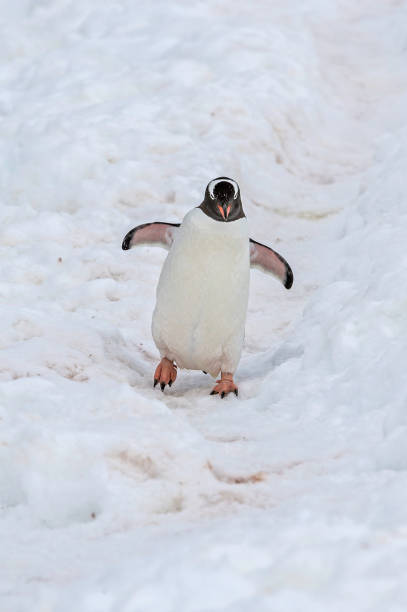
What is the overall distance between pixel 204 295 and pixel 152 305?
46.1 inches

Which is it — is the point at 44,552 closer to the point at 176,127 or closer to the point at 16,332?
the point at 16,332

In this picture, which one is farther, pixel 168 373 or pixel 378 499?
pixel 168 373

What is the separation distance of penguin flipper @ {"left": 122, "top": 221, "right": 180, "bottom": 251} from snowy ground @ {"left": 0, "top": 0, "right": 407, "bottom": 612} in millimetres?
537

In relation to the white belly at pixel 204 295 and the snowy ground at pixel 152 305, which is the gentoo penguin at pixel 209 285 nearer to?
the white belly at pixel 204 295

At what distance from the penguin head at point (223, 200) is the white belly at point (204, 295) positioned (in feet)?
0.15

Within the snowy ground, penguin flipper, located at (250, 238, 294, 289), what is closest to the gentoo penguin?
penguin flipper, located at (250, 238, 294, 289)

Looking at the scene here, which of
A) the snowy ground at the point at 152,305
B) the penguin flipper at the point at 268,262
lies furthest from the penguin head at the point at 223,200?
the snowy ground at the point at 152,305

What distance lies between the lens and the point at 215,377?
4.39 metres

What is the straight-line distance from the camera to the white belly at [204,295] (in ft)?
12.9

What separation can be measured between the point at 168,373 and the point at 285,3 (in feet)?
24.4

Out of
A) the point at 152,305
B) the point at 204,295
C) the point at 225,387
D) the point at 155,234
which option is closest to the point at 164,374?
the point at 225,387

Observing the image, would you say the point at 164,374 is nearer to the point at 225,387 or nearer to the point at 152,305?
the point at 225,387

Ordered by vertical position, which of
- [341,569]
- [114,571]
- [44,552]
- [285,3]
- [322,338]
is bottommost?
[285,3]

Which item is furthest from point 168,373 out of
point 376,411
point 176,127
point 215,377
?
point 176,127
